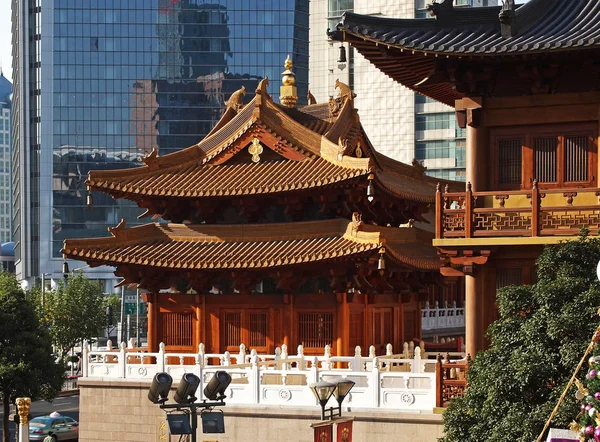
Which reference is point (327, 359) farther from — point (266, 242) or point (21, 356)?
point (21, 356)

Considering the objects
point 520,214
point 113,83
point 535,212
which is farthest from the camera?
point 113,83

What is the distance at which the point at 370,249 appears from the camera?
115 feet

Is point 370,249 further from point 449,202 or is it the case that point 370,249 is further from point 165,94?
point 165,94

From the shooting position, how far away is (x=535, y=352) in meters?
21.8

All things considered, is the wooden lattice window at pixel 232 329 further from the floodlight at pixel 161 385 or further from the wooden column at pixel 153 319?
the floodlight at pixel 161 385

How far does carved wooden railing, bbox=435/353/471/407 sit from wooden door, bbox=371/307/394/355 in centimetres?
1130

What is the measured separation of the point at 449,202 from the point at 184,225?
14997 millimetres

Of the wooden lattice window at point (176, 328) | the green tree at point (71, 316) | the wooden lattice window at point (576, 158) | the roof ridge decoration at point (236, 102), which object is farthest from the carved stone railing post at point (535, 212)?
the green tree at point (71, 316)

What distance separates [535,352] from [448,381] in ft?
16.0

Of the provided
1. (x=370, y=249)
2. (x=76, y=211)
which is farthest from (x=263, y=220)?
(x=76, y=211)

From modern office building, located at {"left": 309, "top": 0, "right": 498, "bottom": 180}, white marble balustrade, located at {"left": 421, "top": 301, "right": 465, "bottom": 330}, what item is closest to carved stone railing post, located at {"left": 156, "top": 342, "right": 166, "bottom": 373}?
→ white marble balustrade, located at {"left": 421, "top": 301, "right": 465, "bottom": 330}

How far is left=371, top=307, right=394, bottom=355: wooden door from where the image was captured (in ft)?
126

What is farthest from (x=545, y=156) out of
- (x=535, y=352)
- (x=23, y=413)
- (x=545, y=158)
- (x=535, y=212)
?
(x=23, y=413)

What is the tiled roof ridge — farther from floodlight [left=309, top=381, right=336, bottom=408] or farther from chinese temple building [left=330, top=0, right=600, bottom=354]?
floodlight [left=309, top=381, right=336, bottom=408]
